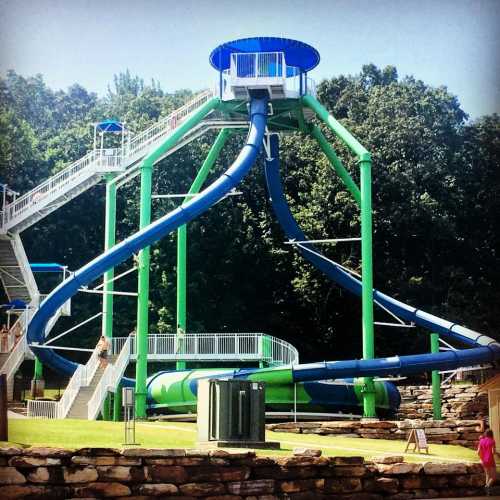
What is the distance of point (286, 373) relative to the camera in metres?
26.0

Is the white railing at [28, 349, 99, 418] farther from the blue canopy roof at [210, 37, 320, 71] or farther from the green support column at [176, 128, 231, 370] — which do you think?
the blue canopy roof at [210, 37, 320, 71]

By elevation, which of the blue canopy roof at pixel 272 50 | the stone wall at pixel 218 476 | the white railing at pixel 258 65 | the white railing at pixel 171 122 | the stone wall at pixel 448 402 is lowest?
the stone wall at pixel 218 476

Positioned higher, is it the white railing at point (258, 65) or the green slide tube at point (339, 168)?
the white railing at point (258, 65)

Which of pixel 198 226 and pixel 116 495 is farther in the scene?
pixel 198 226

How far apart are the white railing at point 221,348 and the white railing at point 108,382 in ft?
4.57

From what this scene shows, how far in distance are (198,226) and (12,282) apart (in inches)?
418

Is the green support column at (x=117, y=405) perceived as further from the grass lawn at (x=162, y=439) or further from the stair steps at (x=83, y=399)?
the grass lawn at (x=162, y=439)

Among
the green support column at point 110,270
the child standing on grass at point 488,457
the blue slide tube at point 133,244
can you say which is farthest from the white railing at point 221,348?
the child standing on grass at point 488,457

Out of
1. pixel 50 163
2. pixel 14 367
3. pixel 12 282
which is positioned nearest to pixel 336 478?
pixel 14 367

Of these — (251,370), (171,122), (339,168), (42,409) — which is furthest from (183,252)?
(42,409)

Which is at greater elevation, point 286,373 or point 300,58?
point 300,58

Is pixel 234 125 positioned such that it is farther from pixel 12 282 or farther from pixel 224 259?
pixel 224 259

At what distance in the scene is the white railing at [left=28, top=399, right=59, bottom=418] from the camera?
2319cm

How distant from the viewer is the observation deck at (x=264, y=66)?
90.3ft
